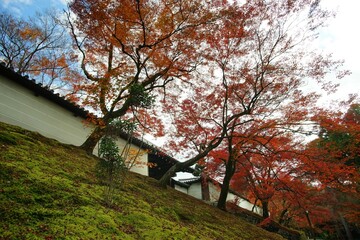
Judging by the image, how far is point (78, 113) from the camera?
1302cm

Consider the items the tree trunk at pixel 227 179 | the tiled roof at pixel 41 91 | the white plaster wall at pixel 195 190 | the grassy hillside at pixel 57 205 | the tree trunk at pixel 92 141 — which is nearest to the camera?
the grassy hillside at pixel 57 205

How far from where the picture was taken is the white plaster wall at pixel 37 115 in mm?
9852

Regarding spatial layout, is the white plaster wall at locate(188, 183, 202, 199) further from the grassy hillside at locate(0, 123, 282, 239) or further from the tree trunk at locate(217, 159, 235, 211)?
the grassy hillside at locate(0, 123, 282, 239)

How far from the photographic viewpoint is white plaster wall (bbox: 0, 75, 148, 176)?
32.3ft

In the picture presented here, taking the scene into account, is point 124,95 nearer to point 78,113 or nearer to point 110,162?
point 78,113

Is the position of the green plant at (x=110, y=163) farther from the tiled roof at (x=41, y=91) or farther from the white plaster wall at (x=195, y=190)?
the white plaster wall at (x=195, y=190)

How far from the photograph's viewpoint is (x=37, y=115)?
35.9ft

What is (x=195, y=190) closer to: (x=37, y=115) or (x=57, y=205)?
(x=37, y=115)

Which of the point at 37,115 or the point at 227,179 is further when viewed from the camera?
the point at 227,179

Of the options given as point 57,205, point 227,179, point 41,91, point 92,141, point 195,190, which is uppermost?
point 41,91

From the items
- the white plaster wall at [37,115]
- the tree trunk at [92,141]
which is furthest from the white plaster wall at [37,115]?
the tree trunk at [92,141]

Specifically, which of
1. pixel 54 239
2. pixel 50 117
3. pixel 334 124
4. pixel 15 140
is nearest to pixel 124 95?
pixel 50 117

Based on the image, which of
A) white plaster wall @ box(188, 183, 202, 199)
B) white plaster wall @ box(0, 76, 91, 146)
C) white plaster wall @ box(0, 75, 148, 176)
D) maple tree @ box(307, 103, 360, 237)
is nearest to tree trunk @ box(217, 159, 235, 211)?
maple tree @ box(307, 103, 360, 237)

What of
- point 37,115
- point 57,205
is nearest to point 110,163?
point 57,205
